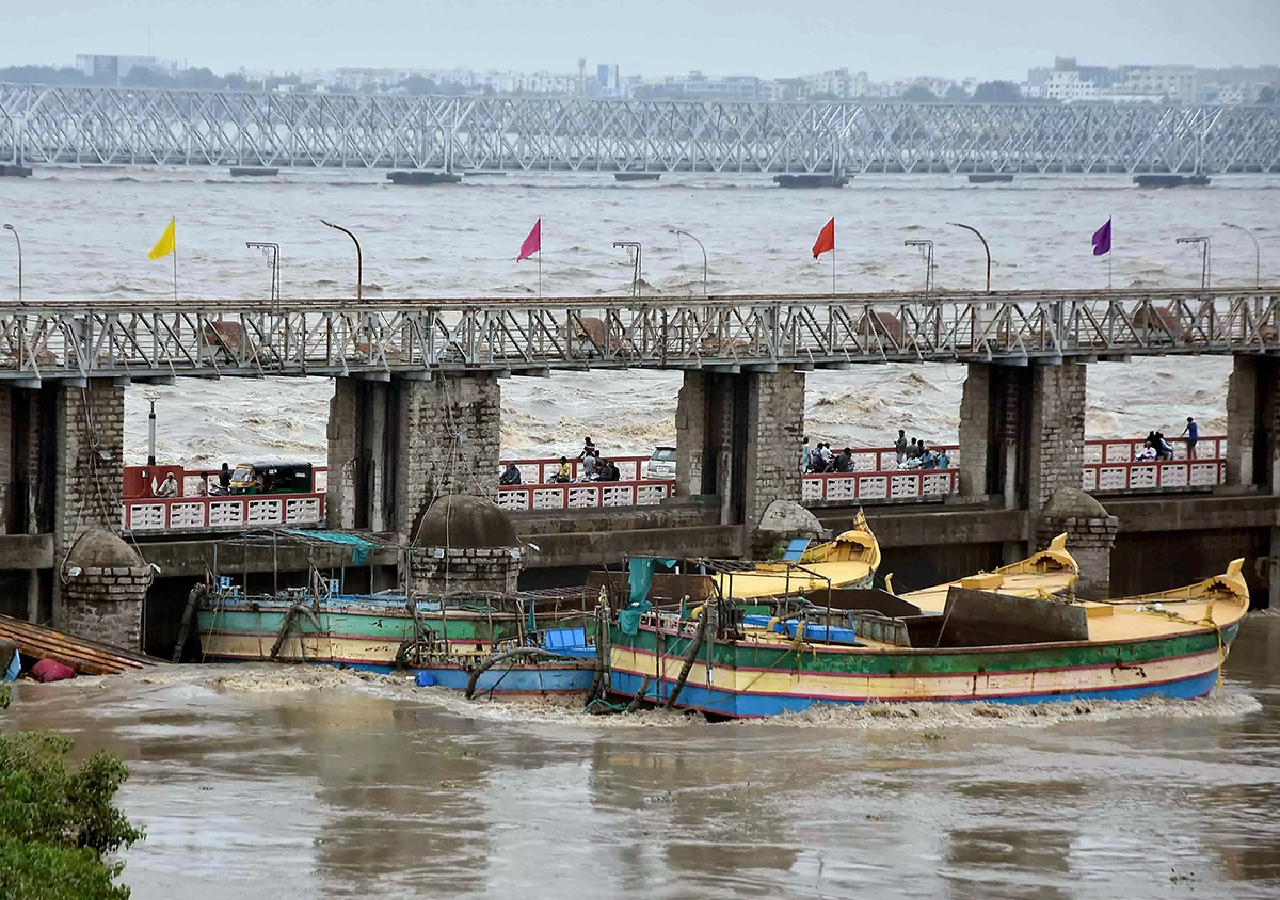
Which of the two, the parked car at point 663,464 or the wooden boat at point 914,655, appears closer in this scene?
the wooden boat at point 914,655

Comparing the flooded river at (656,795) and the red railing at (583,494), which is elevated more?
the red railing at (583,494)

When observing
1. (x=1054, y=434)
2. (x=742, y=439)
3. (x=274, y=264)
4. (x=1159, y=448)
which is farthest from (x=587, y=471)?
(x=1159, y=448)

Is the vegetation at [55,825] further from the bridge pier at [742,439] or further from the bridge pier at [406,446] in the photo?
the bridge pier at [742,439]

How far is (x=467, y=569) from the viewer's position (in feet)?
148

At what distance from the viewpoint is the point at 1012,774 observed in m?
37.1

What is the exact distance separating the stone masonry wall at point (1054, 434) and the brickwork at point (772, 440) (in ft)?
20.9

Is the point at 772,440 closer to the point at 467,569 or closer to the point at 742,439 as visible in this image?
the point at 742,439

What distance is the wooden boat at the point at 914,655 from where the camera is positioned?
40.2 m

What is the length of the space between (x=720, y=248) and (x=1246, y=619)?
353ft

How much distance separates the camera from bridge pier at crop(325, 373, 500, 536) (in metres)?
46.5

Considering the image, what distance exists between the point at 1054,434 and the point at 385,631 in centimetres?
1796

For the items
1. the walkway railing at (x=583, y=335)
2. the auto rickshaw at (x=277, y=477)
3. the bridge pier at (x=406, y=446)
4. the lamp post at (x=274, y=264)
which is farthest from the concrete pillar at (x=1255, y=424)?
the lamp post at (x=274, y=264)

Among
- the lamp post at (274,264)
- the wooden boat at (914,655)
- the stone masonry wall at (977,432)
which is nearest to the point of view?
the wooden boat at (914,655)

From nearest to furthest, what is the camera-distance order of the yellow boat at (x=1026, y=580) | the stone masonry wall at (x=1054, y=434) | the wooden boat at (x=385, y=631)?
the wooden boat at (x=385, y=631)
the yellow boat at (x=1026, y=580)
the stone masonry wall at (x=1054, y=434)
